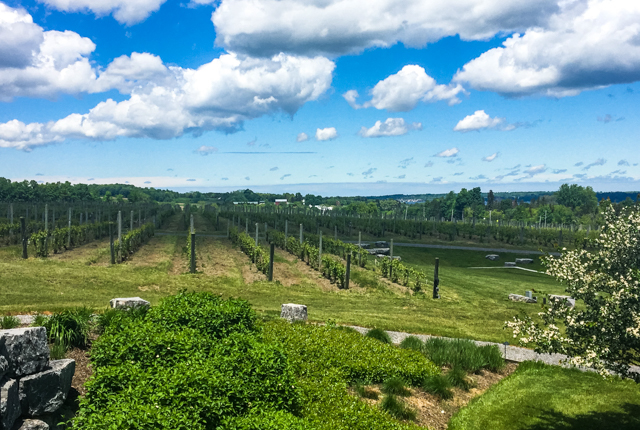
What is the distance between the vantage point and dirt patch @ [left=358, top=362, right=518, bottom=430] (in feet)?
31.9

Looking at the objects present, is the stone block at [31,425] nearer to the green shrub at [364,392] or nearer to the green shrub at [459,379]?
the green shrub at [364,392]

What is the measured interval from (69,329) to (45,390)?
9.14 ft

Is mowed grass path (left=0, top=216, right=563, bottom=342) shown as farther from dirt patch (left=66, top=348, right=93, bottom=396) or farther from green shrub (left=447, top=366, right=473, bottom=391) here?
dirt patch (left=66, top=348, right=93, bottom=396)

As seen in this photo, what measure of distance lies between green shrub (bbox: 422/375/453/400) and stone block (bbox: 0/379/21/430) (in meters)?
8.12

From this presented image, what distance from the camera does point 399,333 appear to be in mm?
15961

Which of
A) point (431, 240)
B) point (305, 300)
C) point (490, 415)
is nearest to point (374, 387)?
point (490, 415)

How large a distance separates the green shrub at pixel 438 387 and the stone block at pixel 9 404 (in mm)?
8124

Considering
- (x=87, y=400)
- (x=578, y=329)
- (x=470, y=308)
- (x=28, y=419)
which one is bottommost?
(x=470, y=308)

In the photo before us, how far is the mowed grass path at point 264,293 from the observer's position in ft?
60.1

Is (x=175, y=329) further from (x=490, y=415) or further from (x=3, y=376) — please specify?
(x=490, y=415)

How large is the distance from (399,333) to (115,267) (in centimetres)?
2064

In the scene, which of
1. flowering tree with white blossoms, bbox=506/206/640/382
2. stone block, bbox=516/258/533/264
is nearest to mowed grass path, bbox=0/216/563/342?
flowering tree with white blossoms, bbox=506/206/640/382

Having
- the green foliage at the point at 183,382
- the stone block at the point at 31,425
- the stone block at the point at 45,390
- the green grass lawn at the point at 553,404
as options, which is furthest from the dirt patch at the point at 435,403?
the stone block at the point at 31,425

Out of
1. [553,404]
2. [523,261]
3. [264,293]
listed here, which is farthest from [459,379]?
[523,261]
